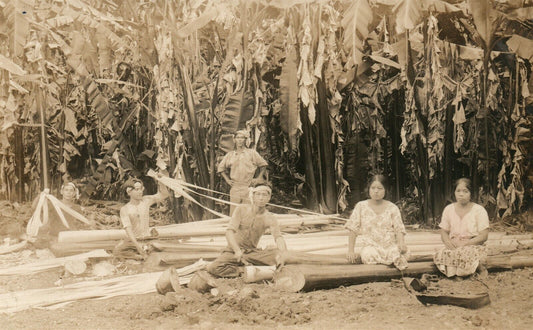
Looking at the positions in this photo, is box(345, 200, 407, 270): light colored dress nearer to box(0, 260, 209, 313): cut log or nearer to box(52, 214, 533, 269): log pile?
box(52, 214, 533, 269): log pile

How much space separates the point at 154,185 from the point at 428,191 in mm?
2060

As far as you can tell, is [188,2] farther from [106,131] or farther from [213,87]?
[106,131]

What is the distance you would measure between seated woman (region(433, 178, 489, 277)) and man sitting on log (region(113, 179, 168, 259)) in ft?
6.72

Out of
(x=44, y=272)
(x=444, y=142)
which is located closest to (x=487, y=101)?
(x=444, y=142)

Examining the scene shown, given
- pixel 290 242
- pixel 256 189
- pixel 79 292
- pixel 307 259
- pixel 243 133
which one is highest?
pixel 243 133

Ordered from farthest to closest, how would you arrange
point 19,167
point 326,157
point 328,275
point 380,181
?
point 19,167, point 326,157, point 380,181, point 328,275

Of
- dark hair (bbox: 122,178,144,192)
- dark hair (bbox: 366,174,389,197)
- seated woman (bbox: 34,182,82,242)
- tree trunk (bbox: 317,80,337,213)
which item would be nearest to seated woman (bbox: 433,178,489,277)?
dark hair (bbox: 366,174,389,197)

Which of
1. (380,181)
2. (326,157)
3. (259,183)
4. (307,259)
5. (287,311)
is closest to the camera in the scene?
(287,311)

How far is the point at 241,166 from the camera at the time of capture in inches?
159

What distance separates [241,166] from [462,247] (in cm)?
166

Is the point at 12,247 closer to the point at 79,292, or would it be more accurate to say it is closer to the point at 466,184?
the point at 79,292

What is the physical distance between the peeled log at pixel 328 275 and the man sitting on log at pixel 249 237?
16 centimetres

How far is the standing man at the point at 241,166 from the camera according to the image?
4.03 metres

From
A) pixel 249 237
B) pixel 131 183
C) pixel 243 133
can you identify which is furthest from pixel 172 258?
pixel 243 133
